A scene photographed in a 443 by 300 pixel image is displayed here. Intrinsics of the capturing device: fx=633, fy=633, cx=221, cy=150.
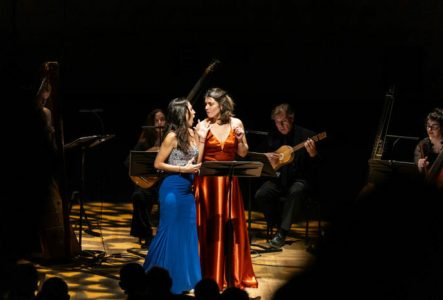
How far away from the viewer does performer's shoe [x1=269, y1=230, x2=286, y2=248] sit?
6.75 m

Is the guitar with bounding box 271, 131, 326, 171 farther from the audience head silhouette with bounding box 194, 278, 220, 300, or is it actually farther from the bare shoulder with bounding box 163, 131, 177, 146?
the audience head silhouette with bounding box 194, 278, 220, 300

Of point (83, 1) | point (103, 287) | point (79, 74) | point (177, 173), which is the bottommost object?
point (103, 287)

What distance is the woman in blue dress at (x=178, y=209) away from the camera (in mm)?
5027

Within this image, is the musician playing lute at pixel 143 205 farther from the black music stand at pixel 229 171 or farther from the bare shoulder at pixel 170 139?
the black music stand at pixel 229 171

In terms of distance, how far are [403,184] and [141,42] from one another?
8143mm

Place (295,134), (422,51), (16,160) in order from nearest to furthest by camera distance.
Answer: (16,160) → (295,134) → (422,51)

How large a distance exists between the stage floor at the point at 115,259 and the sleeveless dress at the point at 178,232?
448 millimetres

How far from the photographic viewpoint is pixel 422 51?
821cm

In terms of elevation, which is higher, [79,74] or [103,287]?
[79,74]

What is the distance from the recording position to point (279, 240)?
6.77 metres

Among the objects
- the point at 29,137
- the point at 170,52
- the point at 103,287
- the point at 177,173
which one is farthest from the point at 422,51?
the point at 29,137

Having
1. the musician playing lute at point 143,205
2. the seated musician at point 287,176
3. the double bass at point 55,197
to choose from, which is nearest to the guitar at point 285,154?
the seated musician at point 287,176

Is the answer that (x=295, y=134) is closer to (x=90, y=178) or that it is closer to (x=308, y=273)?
(x=90, y=178)

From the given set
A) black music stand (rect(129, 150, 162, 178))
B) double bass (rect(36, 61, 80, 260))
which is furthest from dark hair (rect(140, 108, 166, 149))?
black music stand (rect(129, 150, 162, 178))
